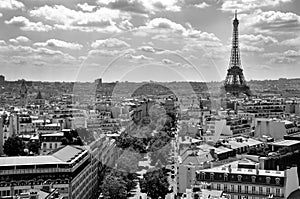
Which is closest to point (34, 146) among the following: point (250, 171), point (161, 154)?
point (161, 154)

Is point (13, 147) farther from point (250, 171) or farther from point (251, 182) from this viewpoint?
point (251, 182)

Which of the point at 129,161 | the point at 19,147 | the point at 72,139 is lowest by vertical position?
the point at 129,161

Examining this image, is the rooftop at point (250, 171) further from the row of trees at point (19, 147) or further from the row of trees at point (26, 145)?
the row of trees at point (19, 147)

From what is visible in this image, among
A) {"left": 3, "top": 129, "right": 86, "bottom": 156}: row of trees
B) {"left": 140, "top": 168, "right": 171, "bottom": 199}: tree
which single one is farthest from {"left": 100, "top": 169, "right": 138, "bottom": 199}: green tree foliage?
{"left": 3, "top": 129, "right": 86, "bottom": 156}: row of trees

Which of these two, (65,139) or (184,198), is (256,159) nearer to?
(184,198)

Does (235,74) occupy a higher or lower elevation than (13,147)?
higher

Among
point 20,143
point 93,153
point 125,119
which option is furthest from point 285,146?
point 125,119

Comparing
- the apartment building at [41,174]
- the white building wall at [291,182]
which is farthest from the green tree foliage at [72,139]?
the white building wall at [291,182]
